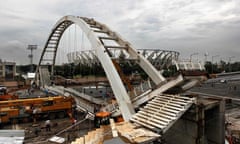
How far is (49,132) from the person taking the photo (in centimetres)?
1445

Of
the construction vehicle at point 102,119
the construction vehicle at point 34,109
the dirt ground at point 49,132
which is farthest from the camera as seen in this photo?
the construction vehicle at point 34,109

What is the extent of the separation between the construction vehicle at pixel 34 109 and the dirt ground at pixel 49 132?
61cm

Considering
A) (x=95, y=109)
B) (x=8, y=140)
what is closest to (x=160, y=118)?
(x=8, y=140)

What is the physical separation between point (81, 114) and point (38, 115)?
4081 mm

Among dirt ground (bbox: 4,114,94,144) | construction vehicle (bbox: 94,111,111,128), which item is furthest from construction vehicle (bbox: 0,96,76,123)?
construction vehicle (bbox: 94,111,111,128)

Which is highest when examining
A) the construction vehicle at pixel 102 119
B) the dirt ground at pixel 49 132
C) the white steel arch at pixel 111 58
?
the white steel arch at pixel 111 58

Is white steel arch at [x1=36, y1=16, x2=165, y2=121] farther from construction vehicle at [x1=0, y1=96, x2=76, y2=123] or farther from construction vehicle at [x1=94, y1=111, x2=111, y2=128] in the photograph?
construction vehicle at [x1=0, y1=96, x2=76, y2=123]

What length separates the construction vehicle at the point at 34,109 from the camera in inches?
657

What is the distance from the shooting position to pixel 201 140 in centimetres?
1084

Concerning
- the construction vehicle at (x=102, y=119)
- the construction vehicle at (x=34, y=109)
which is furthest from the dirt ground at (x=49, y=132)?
the construction vehicle at (x=102, y=119)

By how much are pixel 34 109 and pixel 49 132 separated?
3754 millimetres

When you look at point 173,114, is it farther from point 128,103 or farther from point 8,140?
point 8,140

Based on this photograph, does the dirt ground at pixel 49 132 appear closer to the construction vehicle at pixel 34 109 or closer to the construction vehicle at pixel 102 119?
the construction vehicle at pixel 34 109

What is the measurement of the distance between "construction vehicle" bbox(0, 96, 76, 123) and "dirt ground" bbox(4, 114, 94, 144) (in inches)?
23.9
